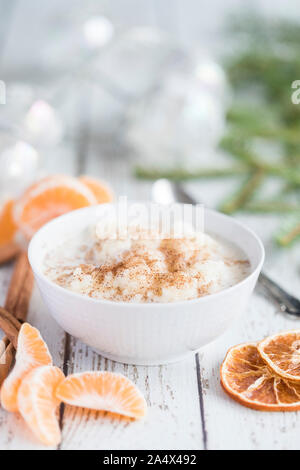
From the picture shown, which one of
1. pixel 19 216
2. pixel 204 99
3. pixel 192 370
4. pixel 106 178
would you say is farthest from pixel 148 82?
pixel 192 370

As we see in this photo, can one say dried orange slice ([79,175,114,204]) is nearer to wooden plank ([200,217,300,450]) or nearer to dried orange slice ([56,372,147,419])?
wooden plank ([200,217,300,450])

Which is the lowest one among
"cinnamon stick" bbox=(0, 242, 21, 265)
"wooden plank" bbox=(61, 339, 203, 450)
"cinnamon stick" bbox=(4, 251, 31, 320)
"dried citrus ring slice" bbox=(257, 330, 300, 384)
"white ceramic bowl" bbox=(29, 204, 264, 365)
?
"cinnamon stick" bbox=(0, 242, 21, 265)

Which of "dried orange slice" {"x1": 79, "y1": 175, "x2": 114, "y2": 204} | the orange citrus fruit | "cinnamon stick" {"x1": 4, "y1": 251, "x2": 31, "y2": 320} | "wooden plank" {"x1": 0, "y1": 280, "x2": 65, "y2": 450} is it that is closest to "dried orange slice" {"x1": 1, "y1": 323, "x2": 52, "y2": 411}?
"wooden plank" {"x1": 0, "y1": 280, "x2": 65, "y2": 450}

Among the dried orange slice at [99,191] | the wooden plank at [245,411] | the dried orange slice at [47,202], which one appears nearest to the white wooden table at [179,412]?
the wooden plank at [245,411]

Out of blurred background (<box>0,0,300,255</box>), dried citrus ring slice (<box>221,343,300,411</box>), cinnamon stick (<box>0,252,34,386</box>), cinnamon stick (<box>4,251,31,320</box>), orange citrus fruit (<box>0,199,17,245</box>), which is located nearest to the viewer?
dried citrus ring slice (<box>221,343,300,411</box>)

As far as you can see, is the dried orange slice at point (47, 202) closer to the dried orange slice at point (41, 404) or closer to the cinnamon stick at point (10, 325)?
the cinnamon stick at point (10, 325)

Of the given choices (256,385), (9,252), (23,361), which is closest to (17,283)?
(9,252)
